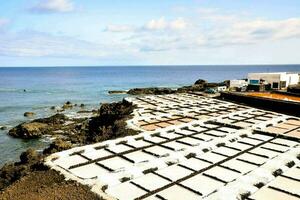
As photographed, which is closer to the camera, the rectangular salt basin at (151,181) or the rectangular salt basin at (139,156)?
the rectangular salt basin at (151,181)

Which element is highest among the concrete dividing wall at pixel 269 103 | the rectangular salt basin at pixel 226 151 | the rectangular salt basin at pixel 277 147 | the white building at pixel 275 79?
the white building at pixel 275 79

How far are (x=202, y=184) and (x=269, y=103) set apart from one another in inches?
862

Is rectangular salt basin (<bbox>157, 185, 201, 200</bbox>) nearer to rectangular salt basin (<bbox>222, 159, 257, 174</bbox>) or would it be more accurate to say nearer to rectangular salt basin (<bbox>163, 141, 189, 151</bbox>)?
rectangular salt basin (<bbox>222, 159, 257, 174</bbox>)

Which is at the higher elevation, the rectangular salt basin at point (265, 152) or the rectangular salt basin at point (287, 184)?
the rectangular salt basin at point (265, 152)

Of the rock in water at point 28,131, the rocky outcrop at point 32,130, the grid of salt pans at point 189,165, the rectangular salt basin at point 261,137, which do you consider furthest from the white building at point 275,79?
the rock in water at point 28,131

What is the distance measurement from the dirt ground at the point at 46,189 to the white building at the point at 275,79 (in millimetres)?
35659

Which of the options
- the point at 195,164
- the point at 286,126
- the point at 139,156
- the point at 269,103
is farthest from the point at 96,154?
the point at 269,103

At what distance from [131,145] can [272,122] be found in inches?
472

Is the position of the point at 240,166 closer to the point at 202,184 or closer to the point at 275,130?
the point at 202,184

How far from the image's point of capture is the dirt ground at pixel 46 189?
41.6ft

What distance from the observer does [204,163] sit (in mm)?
15922

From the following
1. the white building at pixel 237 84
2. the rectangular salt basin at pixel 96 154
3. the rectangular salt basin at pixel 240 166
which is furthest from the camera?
the white building at pixel 237 84

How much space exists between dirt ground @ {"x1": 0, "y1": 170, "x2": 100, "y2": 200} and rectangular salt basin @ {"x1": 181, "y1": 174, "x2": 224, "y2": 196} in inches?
148

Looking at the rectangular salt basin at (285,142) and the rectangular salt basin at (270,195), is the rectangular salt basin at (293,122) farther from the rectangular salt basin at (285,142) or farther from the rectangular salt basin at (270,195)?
the rectangular salt basin at (270,195)
